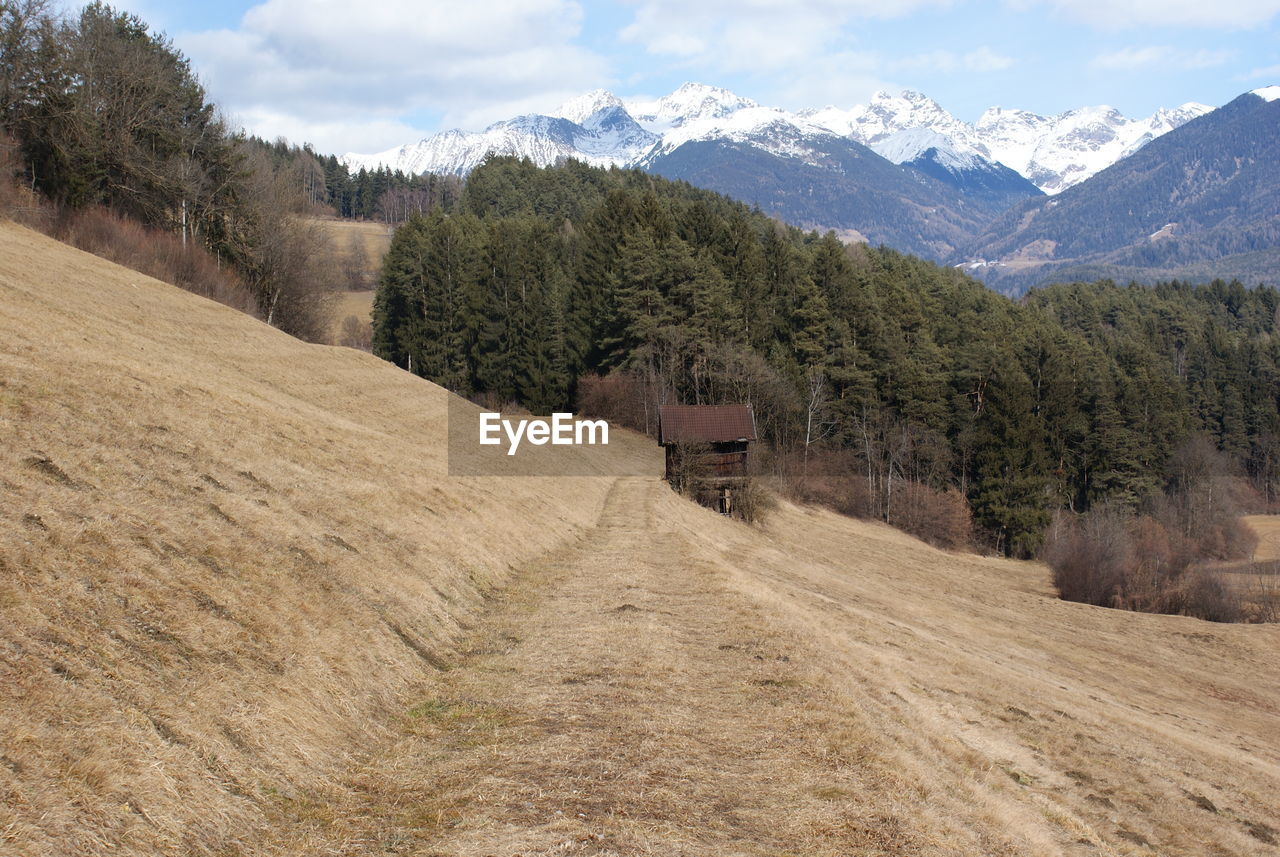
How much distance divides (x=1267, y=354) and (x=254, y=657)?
155 m

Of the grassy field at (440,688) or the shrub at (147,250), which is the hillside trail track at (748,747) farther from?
the shrub at (147,250)

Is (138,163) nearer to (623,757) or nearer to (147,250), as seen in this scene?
(147,250)

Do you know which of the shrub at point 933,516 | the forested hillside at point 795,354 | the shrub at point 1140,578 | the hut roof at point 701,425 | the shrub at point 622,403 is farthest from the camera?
the forested hillside at point 795,354

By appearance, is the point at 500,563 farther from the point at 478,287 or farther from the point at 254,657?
the point at 478,287

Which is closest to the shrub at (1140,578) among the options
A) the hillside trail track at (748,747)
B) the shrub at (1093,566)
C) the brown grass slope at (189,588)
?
the shrub at (1093,566)

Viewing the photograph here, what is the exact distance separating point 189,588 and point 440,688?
359cm

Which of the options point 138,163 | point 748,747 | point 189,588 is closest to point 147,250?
point 138,163

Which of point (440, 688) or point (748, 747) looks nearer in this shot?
point (748, 747)

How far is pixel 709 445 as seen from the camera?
46688mm

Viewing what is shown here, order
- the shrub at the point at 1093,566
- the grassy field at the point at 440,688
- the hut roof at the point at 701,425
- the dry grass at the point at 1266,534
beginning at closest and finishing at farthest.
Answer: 1. the grassy field at the point at 440,688
2. the hut roof at the point at 701,425
3. the shrub at the point at 1093,566
4. the dry grass at the point at 1266,534

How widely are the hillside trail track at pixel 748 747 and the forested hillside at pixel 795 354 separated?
44019 millimetres

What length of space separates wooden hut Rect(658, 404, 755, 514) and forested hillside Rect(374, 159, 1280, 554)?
54.1 feet

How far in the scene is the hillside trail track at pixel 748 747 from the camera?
841 centimetres

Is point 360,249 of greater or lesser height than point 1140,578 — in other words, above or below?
above
